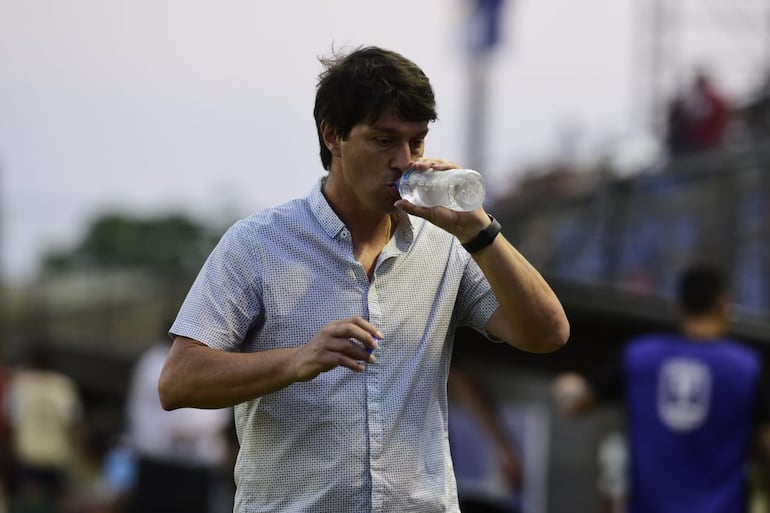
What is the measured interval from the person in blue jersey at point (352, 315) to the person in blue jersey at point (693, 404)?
3527mm

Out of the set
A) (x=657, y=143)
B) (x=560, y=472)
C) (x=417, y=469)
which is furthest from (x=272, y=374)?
(x=657, y=143)

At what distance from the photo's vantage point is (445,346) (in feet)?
12.3

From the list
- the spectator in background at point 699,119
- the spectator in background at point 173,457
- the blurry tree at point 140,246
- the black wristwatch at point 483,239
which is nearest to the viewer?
the black wristwatch at point 483,239

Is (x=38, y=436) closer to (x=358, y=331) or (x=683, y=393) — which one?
(x=683, y=393)

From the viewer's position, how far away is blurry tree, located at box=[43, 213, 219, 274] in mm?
18891

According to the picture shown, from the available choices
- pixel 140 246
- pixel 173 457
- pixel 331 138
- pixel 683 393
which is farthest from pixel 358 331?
pixel 140 246

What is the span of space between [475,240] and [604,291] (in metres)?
4.10

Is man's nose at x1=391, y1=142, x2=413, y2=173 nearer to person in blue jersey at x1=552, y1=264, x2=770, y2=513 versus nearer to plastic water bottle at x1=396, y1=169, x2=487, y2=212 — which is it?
plastic water bottle at x1=396, y1=169, x2=487, y2=212

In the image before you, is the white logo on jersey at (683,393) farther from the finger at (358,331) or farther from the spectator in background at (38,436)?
the spectator in background at (38,436)

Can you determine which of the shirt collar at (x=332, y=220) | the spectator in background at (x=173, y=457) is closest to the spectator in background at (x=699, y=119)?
the spectator in background at (x=173, y=457)

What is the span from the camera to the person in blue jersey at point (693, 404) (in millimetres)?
7020

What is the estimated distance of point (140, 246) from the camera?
802 inches

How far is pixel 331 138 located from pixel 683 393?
3.94 metres

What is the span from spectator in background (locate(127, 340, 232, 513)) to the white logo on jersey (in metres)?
3.40
